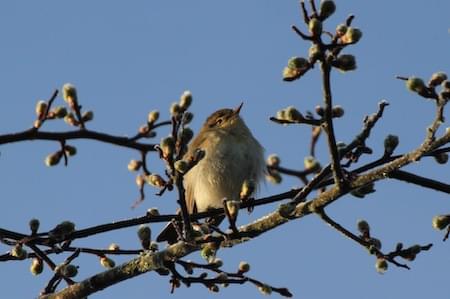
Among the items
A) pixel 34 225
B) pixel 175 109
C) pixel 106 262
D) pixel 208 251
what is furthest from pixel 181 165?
pixel 106 262

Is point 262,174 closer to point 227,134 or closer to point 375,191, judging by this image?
point 227,134

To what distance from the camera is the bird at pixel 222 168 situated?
31.3ft

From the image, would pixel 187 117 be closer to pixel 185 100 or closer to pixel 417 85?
pixel 185 100

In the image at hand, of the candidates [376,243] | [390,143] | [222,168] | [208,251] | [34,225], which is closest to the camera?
[390,143]

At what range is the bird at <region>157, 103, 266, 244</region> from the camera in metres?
9.53

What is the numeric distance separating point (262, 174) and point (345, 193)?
5.16 metres

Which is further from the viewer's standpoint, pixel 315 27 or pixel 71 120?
pixel 71 120

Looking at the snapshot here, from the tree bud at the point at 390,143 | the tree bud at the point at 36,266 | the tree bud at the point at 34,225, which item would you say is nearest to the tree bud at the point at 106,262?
the tree bud at the point at 36,266

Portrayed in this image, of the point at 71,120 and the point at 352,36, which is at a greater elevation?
the point at 71,120

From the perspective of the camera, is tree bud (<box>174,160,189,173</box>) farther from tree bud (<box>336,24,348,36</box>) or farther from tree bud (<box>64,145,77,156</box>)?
tree bud (<box>336,24,348,36</box>)

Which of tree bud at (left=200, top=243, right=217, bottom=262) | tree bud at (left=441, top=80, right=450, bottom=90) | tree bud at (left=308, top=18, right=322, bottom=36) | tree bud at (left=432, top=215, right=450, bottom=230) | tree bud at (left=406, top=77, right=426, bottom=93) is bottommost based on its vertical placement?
tree bud at (left=432, top=215, right=450, bottom=230)

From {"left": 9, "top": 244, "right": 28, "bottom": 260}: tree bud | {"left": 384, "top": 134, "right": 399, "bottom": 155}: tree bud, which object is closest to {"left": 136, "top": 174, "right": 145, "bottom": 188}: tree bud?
{"left": 9, "top": 244, "right": 28, "bottom": 260}: tree bud

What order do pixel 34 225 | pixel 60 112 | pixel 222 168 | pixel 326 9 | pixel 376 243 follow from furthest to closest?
pixel 222 168, pixel 34 225, pixel 376 243, pixel 60 112, pixel 326 9

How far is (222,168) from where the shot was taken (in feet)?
31.2
